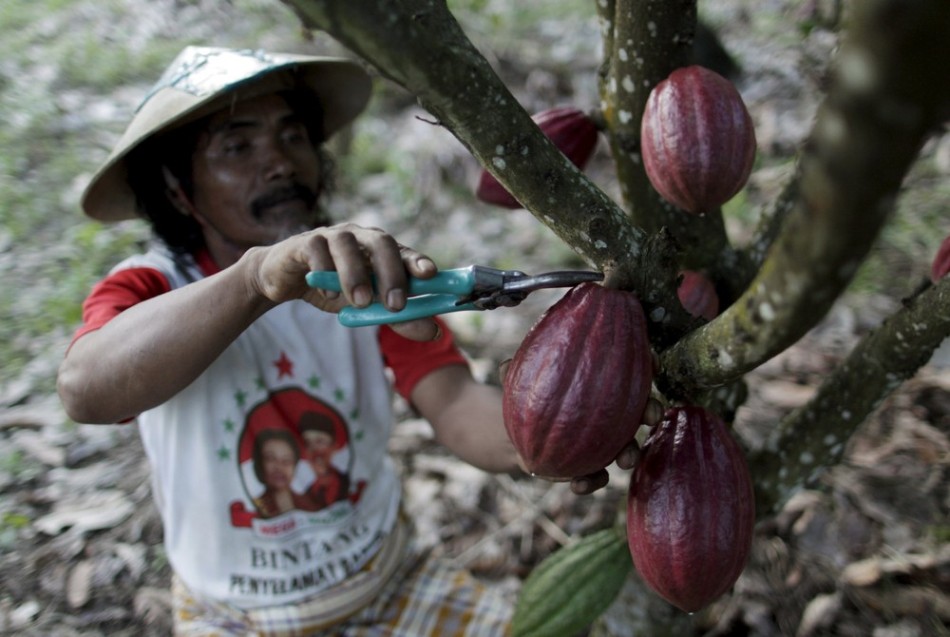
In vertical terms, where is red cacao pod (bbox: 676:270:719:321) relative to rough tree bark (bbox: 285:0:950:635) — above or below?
below

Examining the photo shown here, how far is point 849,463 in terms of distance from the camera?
1947mm

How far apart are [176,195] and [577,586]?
1.01m

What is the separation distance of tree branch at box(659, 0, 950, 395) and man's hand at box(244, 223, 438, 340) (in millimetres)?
338

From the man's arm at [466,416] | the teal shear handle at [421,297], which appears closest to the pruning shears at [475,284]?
the teal shear handle at [421,297]

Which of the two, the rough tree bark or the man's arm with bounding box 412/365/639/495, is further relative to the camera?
the man's arm with bounding box 412/365/639/495

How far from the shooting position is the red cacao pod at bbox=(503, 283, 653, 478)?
29.2 inches

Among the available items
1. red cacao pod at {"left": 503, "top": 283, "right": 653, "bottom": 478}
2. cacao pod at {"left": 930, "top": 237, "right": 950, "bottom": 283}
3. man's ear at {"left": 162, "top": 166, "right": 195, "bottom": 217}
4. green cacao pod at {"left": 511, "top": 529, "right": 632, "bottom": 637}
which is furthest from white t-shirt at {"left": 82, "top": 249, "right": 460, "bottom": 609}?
cacao pod at {"left": 930, "top": 237, "right": 950, "bottom": 283}

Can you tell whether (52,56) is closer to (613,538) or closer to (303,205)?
(303,205)

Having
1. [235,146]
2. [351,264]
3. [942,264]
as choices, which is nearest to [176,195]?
[235,146]

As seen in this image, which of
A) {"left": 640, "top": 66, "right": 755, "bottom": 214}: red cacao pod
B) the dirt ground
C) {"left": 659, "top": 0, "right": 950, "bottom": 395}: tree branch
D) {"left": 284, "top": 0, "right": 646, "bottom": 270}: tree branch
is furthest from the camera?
the dirt ground

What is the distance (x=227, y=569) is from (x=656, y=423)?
A: 0.98 metres

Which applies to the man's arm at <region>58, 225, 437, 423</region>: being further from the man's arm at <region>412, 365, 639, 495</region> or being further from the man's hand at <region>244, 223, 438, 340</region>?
the man's arm at <region>412, 365, 639, 495</region>

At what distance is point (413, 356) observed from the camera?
1546 millimetres

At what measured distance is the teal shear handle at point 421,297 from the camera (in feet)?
2.66
